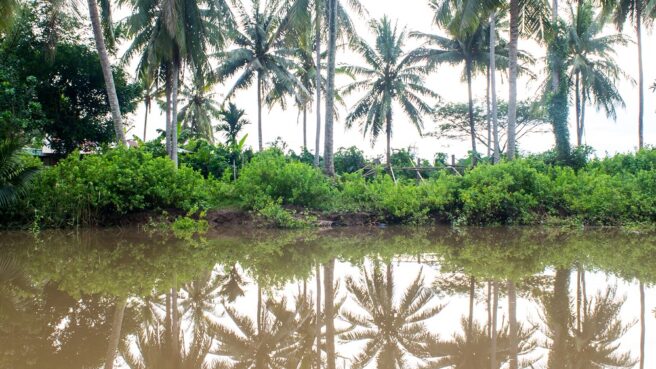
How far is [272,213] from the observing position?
44.9 ft

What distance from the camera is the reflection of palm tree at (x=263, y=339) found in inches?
154

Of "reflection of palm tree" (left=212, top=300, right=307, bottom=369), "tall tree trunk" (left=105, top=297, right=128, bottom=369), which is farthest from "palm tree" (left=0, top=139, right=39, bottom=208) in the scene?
"reflection of palm tree" (left=212, top=300, right=307, bottom=369)

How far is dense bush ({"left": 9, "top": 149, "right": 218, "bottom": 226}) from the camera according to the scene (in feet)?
43.1

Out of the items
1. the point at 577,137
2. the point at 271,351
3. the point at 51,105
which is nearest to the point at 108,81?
the point at 51,105

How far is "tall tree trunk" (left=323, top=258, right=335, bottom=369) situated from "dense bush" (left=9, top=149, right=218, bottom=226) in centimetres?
742

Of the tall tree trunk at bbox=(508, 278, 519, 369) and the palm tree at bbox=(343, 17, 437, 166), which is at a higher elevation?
the palm tree at bbox=(343, 17, 437, 166)

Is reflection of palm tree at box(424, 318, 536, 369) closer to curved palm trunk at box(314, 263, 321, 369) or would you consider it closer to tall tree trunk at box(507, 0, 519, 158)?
curved palm trunk at box(314, 263, 321, 369)

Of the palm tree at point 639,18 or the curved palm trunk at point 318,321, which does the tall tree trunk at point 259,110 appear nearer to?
the palm tree at point 639,18

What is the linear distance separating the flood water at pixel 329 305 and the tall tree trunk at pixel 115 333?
0.03 metres

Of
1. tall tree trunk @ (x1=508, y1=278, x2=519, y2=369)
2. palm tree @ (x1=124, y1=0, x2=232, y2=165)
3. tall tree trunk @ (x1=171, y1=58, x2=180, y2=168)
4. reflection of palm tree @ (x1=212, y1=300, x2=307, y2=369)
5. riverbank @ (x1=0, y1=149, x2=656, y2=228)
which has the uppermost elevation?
palm tree @ (x1=124, y1=0, x2=232, y2=165)

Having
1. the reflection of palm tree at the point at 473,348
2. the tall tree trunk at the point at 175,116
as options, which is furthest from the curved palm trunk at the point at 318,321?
the tall tree trunk at the point at 175,116

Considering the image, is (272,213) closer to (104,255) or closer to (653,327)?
(104,255)

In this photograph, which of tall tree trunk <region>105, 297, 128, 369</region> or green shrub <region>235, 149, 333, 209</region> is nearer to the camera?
tall tree trunk <region>105, 297, 128, 369</region>

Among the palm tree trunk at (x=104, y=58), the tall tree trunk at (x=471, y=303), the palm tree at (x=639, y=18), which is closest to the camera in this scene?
the tall tree trunk at (x=471, y=303)
